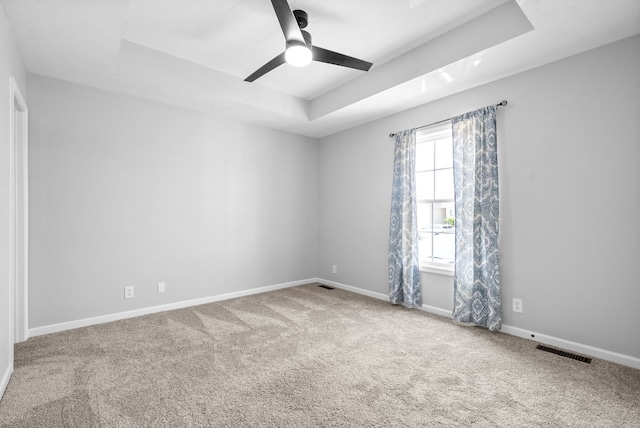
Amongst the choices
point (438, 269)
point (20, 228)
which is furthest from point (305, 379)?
point (20, 228)

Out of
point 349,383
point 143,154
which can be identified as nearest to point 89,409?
point 349,383

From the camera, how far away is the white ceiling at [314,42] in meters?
2.21

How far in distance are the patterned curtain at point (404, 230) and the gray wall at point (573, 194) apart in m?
0.45

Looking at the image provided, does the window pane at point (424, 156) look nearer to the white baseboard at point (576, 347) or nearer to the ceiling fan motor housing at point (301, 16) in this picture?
→ the white baseboard at point (576, 347)

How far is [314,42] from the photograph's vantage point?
9.80ft

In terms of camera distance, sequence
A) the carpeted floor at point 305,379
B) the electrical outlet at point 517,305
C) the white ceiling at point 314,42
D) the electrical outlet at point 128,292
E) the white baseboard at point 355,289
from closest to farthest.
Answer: the carpeted floor at point 305,379, the white ceiling at point 314,42, the electrical outlet at point 517,305, the electrical outlet at point 128,292, the white baseboard at point 355,289

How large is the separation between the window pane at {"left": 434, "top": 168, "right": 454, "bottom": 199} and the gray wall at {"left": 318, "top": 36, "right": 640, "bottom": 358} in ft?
2.11

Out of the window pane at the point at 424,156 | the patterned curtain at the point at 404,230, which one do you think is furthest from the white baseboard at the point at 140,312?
the window pane at the point at 424,156

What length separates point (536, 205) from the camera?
2855 millimetres

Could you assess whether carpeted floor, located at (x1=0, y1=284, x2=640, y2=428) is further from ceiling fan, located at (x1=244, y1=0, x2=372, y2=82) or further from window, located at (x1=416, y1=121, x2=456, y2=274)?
ceiling fan, located at (x1=244, y1=0, x2=372, y2=82)

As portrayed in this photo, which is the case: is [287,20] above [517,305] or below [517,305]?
above

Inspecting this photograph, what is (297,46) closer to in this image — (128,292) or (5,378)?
(5,378)

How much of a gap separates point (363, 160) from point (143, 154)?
2.81m

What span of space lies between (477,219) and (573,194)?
30.9 inches
